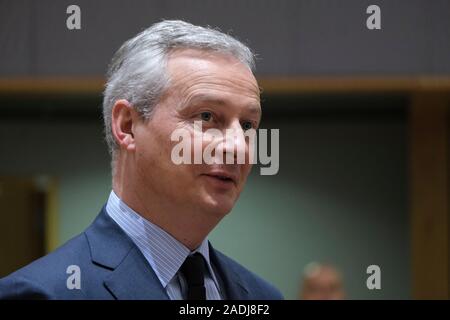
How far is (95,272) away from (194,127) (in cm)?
20

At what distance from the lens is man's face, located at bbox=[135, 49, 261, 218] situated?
0.81 meters

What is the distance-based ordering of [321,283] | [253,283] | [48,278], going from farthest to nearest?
[321,283], [253,283], [48,278]

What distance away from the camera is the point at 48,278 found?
79cm

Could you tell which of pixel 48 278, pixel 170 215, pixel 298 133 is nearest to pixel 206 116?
pixel 170 215

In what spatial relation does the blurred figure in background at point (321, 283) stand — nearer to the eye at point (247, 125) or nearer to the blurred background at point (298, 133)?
the blurred background at point (298, 133)

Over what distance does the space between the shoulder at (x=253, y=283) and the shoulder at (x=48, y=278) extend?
0.19 metres

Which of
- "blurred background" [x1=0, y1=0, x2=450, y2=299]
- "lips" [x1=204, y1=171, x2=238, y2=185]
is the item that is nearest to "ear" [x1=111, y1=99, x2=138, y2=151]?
"lips" [x1=204, y1=171, x2=238, y2=185]

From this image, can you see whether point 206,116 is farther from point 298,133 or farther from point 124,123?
point 298,133

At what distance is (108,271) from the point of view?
805 millimetres

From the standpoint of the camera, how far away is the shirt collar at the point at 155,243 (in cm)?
83

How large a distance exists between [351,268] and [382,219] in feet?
0.47

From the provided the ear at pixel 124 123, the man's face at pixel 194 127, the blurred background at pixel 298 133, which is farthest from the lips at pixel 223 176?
the blurred background at pixel 298 133

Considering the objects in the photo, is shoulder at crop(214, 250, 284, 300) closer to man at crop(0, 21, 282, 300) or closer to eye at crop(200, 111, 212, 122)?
man at crop(0, 21, 282, 300)

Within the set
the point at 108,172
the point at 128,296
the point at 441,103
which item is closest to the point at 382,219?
the point at 441,103
